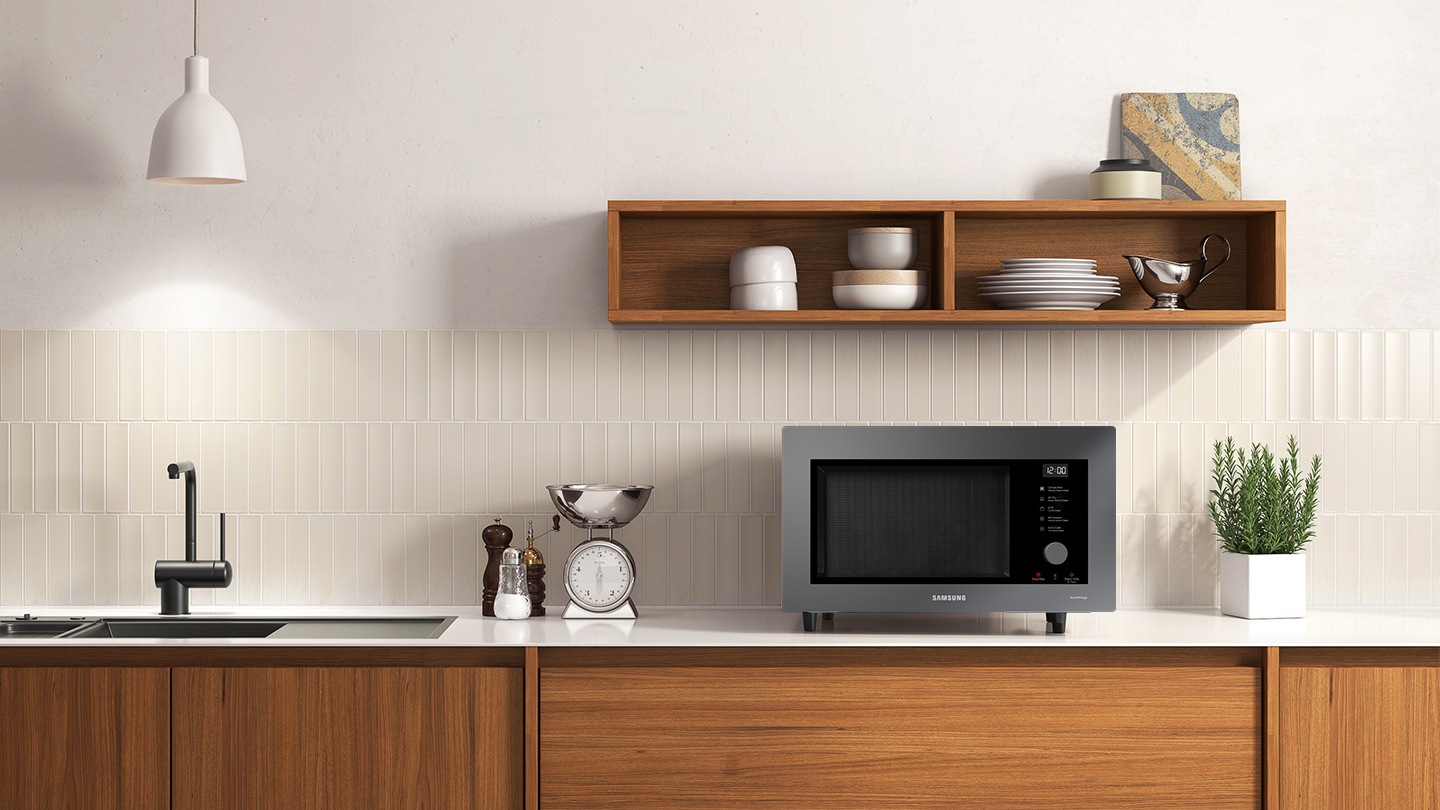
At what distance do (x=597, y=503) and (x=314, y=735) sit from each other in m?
0.66

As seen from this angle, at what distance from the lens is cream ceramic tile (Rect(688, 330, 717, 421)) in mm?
2570

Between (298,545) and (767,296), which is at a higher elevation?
(767,296)

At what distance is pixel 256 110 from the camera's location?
2549mm

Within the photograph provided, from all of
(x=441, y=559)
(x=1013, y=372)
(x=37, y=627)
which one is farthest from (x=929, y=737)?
(x=37, y=627)

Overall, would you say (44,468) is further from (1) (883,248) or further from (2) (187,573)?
(1) (883,248)

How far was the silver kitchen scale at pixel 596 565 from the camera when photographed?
2.33 metres

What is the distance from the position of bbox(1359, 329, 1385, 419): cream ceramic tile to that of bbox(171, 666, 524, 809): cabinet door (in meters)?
2.00

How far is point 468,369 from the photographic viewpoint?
2.56 meters

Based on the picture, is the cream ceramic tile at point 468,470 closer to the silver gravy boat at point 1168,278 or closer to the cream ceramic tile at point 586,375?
the cream ceramic tile at point 586,375

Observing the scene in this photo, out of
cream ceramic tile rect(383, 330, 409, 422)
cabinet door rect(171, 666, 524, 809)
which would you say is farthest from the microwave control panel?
cream ceramic tile rect(383, 330, 409, 422)

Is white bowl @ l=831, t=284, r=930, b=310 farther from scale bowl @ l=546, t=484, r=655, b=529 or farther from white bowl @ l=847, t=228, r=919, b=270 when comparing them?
scale bowl @ l=546, t=484, r=655, b=529

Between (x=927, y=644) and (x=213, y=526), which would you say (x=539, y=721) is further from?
(x=213, y=526)

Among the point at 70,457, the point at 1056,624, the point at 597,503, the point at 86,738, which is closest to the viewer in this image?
the point at 86,738

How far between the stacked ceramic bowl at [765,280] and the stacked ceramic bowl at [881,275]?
0.33 feet
